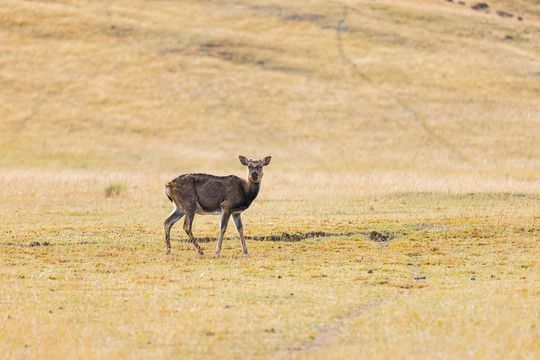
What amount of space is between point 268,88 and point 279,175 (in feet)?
97.5

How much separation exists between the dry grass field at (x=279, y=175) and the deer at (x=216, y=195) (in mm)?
909

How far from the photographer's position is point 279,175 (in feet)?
158

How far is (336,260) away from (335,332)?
764cm

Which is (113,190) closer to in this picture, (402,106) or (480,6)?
(402,106)

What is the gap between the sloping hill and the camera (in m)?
61.3

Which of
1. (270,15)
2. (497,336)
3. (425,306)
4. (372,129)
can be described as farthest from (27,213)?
(270,15)

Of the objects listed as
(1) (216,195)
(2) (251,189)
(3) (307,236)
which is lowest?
(3) (307,236)

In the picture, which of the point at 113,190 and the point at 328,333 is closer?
the point at 328,333

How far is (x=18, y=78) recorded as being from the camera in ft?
246

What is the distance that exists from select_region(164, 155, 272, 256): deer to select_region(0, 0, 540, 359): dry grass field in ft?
2.98

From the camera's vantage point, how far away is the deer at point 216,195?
65.2 feet

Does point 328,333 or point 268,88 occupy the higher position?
point 328,333

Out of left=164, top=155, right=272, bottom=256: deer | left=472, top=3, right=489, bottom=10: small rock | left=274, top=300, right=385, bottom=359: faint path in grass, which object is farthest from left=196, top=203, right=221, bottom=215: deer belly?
left=472, top=3, right=489, bottom=10: small rock

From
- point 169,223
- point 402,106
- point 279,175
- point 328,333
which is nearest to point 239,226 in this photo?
point 169,223
